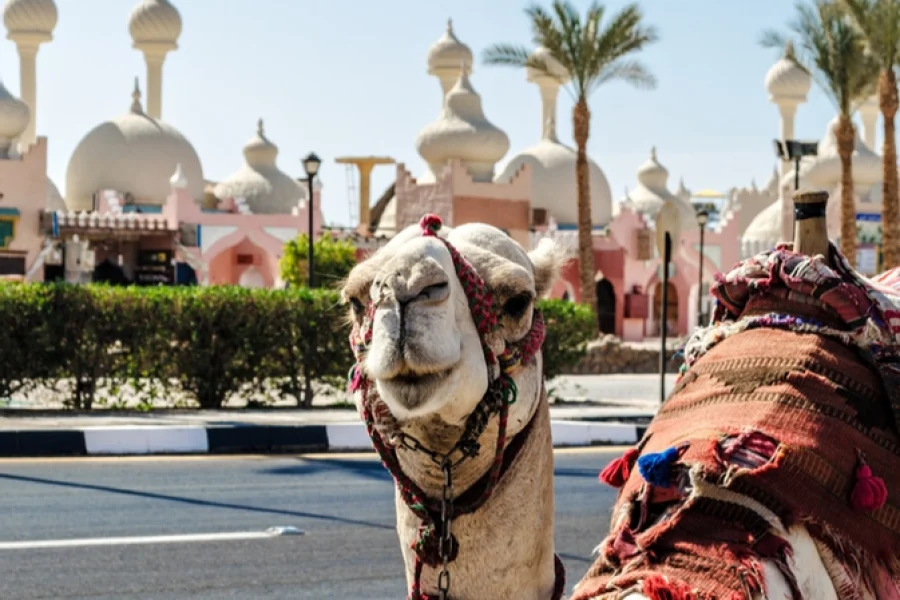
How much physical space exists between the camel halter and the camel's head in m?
0.01

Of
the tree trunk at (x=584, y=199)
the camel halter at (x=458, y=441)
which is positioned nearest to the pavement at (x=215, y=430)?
the camel halter at (x=458, y=441)

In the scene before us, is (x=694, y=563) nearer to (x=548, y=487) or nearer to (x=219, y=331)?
(x=548, y=487)

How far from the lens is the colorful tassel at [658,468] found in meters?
2.72

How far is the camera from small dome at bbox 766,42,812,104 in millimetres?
57250

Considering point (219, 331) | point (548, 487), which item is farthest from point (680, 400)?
point (219, 331)

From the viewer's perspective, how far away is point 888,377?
3.24 meters

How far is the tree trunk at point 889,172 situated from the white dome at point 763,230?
14851 mm

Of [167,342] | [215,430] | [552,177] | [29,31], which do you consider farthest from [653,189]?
[215,430]

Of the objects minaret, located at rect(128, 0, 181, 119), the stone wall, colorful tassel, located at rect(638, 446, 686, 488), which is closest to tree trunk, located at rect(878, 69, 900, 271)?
the stone wall

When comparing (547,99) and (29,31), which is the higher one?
(29,31)

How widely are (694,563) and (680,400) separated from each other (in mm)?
716

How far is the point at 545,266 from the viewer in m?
3.29

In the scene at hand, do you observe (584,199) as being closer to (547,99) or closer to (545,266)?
(547,99)

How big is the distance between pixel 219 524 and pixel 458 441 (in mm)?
7122
